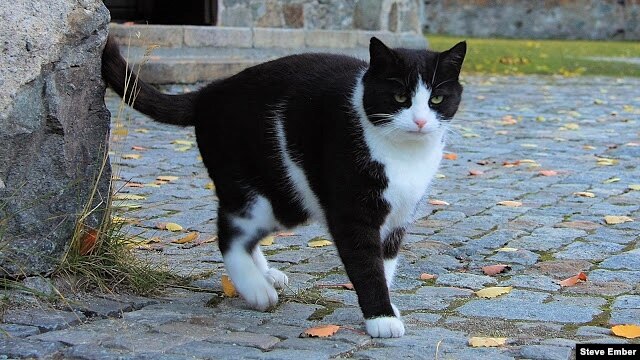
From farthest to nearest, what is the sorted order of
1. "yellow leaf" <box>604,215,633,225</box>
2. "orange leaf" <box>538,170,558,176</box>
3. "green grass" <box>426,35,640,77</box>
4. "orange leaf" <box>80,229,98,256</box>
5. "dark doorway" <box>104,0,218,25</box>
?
1. "green grass" <box>426,35,640,77</box>
2. "dark doorway" <box>104,0,218,25</box>
3. "orange leaf" <box>538,170,558,176</box>
4. "yellow leaf" <box>604,215,633,225</box>
5. "orange leaf" <box>80,229,98,256</box>

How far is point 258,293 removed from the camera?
11.5 ft

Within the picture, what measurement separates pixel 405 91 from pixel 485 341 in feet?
2.73

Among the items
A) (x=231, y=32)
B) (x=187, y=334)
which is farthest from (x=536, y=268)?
(x=231, y=32)

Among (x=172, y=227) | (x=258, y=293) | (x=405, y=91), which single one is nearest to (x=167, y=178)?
(x=172, y=227)

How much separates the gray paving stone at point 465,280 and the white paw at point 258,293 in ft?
2.47

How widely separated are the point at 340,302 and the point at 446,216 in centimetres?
174

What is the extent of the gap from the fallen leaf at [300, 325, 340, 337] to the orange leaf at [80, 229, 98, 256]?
90 centimetres

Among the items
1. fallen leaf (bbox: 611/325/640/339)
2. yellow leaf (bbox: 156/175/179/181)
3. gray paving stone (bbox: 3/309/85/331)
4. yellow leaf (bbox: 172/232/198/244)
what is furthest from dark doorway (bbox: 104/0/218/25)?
fallen leaf (bbox: 611/325/640/339)

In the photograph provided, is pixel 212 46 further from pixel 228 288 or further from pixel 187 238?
pixel 228 288

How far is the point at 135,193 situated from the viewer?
18.3ft

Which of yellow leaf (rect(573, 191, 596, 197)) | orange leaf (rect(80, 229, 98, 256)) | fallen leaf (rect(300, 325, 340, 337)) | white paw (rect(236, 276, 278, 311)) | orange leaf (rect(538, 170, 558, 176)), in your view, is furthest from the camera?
orange leaf (rect(538, 170, 558, 176))

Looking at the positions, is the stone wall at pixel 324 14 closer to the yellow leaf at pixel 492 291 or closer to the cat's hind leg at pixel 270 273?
the cat's hind leg at pixel 270 273

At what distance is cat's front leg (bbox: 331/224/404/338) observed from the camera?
3.22 metres

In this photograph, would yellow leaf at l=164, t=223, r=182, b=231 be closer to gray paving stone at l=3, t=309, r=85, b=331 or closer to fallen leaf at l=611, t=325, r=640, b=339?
gray paving stone at l=3, t=309, r=85, b=331
